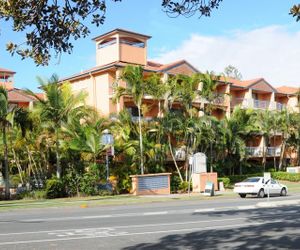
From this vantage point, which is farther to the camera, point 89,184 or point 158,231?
point 89,184

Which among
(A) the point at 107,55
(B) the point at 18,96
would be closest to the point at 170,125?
(A) the point at 107,55

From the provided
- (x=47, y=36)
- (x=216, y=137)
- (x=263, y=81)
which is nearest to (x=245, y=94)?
(x=263, y=81)

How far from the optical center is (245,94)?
55.0 m

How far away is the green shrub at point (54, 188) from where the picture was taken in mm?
30500

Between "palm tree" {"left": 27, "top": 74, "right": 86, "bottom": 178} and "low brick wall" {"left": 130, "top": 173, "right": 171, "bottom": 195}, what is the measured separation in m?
5.04

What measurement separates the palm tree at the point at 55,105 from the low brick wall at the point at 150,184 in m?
5.04

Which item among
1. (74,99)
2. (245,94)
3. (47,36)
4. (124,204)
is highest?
(245,94)

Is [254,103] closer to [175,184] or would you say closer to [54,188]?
[175,184]

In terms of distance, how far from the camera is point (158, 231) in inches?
566

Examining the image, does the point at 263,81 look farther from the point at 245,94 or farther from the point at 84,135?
the point at 84,135

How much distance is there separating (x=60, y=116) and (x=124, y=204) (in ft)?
27.1

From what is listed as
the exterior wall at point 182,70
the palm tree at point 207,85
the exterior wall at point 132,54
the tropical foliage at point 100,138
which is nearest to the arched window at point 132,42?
the exterior wall at point 132,54

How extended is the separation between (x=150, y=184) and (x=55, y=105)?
8403mm

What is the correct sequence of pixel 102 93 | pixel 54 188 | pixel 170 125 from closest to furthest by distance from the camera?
pixel 54 188
pixel 170 125
pixel 102 93
